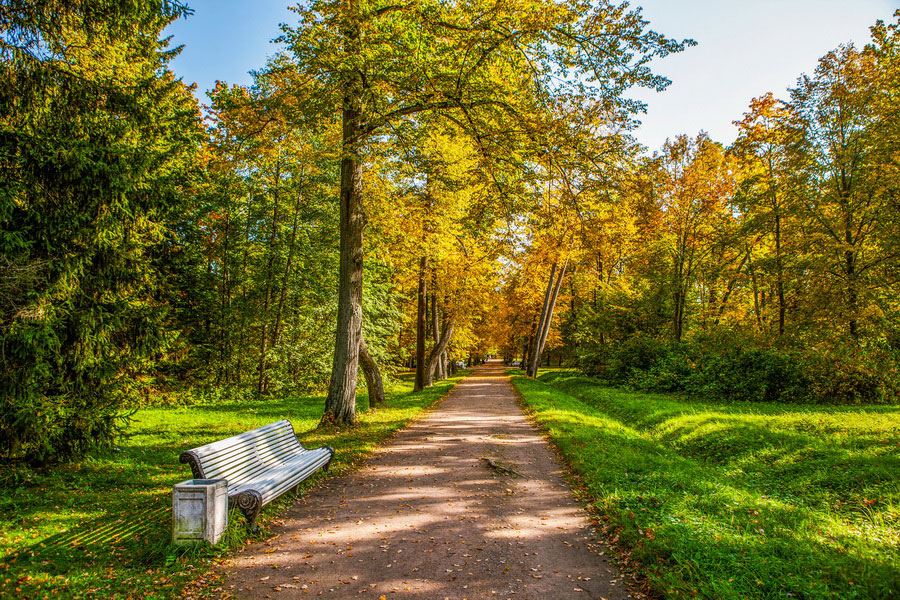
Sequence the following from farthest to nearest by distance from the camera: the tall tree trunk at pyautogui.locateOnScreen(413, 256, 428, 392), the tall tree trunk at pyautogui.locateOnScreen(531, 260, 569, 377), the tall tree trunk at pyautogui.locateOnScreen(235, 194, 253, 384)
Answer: the tall tree trunk at pyautogui.locateOnScreen(531, 260, 569, 377)
the tall tree trunk at pyautogui.locateOnScreen(235, 194, 253, 384)
the tall tree trunk at pyautogui.locateOnScreen(413, 256, 428, 392)

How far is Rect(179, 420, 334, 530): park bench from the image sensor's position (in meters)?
4.64

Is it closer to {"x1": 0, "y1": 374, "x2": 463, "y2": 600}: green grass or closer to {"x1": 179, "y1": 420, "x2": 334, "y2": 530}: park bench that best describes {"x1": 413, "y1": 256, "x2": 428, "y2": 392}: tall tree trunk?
{"x1": 0, "y1": 374, "x2": 463, "y2": 600}: green grass

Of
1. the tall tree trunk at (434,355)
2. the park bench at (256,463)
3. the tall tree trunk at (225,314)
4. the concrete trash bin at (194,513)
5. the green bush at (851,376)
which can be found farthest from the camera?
the tall tree trunk at (434,355)

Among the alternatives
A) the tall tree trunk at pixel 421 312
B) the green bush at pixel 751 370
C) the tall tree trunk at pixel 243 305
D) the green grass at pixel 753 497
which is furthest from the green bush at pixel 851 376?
the tall tree trunk at pixel 243 305

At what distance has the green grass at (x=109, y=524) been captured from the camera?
360 cm

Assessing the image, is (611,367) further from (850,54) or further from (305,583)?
(305,583)

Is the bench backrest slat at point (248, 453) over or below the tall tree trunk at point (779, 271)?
below

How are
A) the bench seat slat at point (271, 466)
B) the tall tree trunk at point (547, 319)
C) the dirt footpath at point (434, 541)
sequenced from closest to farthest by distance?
the dirt footpath at point (434, 541)
the bench seat slat at point (271, 466)
the tall tree trunk at point (547, 319)

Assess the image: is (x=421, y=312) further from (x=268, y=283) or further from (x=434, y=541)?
(x=434, y=541)

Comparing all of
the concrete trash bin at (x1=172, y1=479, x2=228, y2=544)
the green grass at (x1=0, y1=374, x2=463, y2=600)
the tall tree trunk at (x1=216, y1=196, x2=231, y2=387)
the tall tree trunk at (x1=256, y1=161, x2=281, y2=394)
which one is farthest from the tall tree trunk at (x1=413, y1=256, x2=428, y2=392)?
the concrete trash bin at (x1=172, y1=479, x2=228, y2=544)

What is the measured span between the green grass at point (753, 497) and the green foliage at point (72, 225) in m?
7.34

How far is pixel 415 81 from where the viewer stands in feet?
25.8

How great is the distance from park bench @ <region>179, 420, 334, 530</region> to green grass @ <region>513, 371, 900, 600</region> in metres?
3.80

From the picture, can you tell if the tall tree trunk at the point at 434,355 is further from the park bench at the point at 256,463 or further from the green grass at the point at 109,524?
the park bench at the point at 256,463
